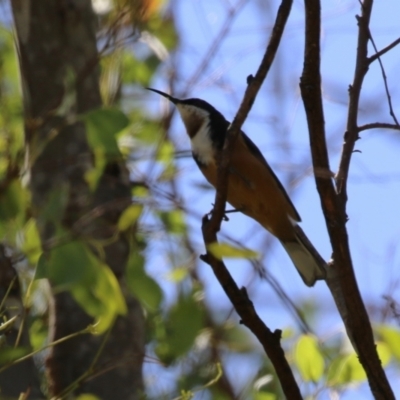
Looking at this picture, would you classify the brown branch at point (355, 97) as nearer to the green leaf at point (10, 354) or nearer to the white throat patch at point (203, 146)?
the green leaf at point (10, 354)

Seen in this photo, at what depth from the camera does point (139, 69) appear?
4.29m

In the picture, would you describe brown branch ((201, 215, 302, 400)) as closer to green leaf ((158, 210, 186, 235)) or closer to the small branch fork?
the small branch fork

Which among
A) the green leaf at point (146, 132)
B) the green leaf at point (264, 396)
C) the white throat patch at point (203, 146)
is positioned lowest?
the green leaf at point (264, 396)

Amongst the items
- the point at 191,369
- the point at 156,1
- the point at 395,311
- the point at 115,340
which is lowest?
the point at 191,369

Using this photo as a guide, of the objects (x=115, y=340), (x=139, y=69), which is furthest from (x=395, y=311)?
(x=139, y=69)

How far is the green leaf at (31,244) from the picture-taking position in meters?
2.54

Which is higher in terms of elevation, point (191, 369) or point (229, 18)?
point (229, 18)

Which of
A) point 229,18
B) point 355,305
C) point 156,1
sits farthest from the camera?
point 156,1

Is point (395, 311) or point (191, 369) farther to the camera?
point (191, 369)

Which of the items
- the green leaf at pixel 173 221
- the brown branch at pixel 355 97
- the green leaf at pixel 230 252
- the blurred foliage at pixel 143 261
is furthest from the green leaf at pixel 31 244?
the brown branch at pixel 355 97

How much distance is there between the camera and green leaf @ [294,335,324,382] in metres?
2.26

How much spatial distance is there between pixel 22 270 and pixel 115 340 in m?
0.54

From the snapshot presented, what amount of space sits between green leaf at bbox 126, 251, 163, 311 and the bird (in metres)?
0.64

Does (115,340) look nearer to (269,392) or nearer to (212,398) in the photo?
(212,398)
